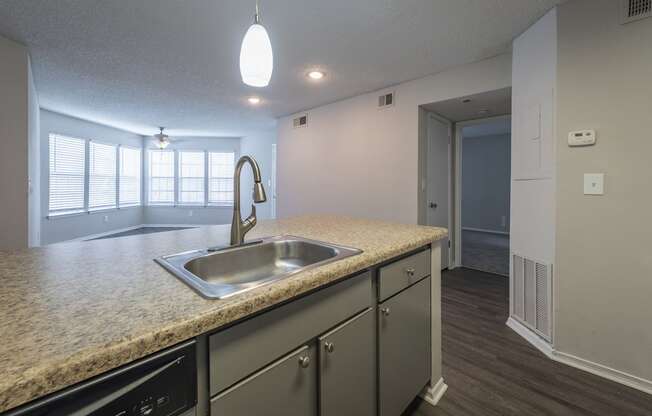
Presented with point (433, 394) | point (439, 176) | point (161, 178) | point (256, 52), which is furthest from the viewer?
point (161, 178)

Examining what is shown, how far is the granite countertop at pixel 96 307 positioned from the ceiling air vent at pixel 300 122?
4026mm

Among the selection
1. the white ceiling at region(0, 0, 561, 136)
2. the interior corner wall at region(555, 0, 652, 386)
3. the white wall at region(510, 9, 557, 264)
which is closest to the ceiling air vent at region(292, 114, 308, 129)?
the white ceiling at region(0, 0, 561, 136)

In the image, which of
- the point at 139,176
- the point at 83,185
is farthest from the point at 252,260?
the point at 139,176

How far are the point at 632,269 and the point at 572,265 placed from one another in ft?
0.93

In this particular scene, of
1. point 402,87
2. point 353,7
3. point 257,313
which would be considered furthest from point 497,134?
point 257,313

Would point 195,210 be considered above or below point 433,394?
above

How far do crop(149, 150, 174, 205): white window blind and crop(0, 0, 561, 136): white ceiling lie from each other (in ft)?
12.4

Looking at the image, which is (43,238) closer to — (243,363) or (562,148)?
(243,363)

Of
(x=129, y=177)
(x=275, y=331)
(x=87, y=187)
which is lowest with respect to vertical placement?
(x=275, y=331)

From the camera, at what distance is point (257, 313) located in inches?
29.9

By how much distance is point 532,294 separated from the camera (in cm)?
225

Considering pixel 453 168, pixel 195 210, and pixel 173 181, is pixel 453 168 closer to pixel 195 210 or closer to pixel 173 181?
pixel 195 210

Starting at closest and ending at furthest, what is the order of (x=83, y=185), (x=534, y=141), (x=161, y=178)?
(x=534, y=141) < (x=83, y=185) < (x=161, y=178)

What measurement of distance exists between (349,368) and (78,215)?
7.24m
